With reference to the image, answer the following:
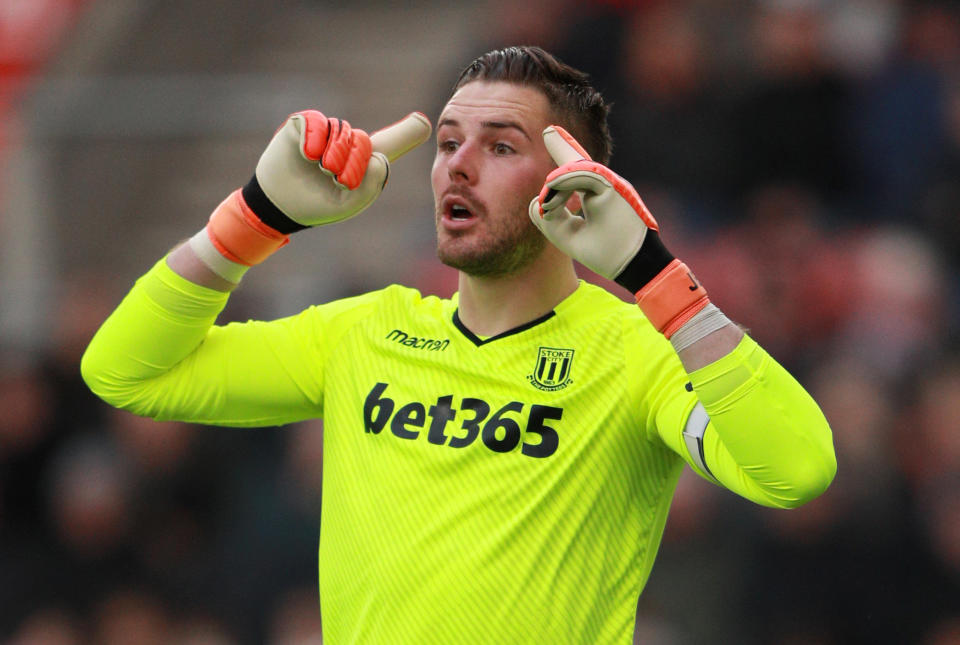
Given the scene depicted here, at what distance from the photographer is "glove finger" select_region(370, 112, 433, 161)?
3.57 m

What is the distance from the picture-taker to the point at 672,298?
9.46 ft

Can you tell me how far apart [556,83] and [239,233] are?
926mm

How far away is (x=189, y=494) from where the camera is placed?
22.1ft

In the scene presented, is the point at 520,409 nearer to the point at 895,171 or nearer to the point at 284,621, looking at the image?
the point at 284,621

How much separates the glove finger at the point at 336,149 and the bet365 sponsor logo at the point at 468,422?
58cm

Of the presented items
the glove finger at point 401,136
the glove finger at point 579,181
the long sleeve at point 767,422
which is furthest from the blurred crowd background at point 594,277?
the glove finger at point 579,181

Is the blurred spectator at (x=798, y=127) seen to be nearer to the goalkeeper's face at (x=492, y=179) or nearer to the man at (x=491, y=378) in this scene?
the man at (x=491, y=378)

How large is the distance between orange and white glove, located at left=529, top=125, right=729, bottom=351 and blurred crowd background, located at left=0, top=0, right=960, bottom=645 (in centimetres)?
324

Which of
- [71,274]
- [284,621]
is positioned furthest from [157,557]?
[71,274]

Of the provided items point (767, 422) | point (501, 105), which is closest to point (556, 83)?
point (501, 105)

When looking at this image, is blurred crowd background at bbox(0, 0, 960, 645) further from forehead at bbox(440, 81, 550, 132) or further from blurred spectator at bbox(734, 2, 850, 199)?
forehead at bbox(440, 81, 550, 132)

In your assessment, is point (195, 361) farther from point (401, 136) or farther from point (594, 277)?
point (594, 277)

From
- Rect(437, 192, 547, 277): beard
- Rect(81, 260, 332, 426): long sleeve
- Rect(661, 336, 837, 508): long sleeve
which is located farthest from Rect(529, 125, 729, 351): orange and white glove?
Rect(81, 260, 332, 426): long sleeve

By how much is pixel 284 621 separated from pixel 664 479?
3.42m
